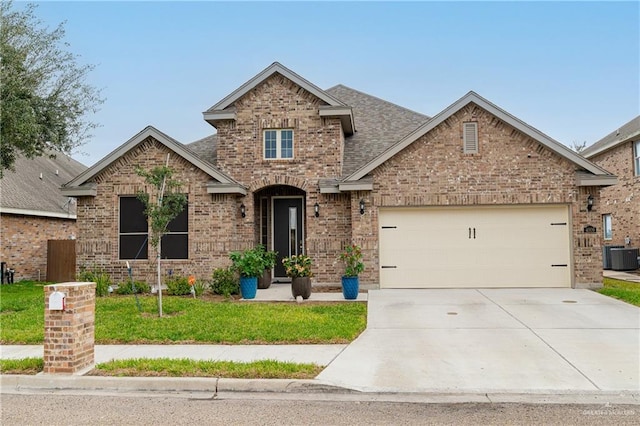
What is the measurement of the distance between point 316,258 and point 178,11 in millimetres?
8132

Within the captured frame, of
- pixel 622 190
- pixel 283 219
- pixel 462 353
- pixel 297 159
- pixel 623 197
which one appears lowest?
pixel 462 353

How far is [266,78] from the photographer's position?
14922mm

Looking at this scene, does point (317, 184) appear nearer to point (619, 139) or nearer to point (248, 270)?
point (248, 270)

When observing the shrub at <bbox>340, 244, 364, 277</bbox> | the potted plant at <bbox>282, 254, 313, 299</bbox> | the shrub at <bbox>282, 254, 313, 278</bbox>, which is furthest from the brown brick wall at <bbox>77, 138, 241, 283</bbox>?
the shrub at <bbox>340, 244, 364, 277</bbox>

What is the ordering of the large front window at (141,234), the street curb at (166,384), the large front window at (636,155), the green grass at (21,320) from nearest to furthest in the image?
the street curb at (166,384)
the green grass at (21,320)
the large front window at (141,234)
the large front window at (636,155)

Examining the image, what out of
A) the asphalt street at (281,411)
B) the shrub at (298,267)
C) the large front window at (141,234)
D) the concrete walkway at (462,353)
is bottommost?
the asphalt street at (281,411)

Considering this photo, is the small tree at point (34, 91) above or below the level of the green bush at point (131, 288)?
above

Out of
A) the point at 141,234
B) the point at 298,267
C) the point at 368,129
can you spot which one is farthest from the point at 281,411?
the point at 368,129

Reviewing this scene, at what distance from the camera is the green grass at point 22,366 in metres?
6.35

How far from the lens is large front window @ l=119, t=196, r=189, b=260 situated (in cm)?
1442

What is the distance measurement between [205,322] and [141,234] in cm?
639

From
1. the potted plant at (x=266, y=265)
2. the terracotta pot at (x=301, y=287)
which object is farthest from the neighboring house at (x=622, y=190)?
the potted plant at (x=266, y=265)

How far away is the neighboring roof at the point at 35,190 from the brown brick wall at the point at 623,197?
860 inches

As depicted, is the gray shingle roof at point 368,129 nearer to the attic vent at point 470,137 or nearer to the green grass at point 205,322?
the attic vent at point 470,137
